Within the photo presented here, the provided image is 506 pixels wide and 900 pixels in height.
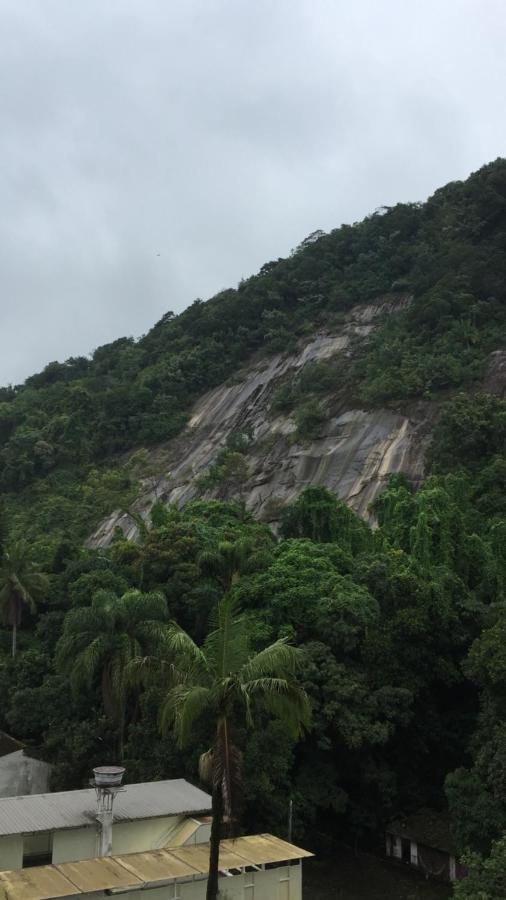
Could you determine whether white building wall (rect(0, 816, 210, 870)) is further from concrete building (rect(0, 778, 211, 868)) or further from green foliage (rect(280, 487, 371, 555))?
green foliage (rect(280, 487, 371, 555))

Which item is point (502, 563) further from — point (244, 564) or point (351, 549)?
point (244, 564)

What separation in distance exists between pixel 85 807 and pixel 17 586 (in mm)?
17587

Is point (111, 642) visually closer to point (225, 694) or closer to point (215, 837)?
point (215, 837)

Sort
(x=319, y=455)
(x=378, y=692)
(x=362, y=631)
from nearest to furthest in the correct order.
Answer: (x=378, y=692) < (x=362, y=631) < (x=319, y=455)

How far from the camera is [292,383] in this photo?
55594mm

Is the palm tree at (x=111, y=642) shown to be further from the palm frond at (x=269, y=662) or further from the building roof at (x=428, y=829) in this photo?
the palm frond at (x=269, y=662)

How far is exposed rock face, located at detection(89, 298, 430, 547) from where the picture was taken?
140 ft

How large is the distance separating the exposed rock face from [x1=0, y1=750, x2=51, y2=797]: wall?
19455 millimetres

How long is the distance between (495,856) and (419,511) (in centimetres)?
1905

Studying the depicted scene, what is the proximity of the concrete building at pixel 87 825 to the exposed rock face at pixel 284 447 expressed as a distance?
24180 mm

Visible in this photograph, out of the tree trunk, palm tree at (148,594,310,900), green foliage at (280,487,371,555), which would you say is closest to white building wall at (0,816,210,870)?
the tree trunk

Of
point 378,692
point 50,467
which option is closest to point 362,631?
point 378,692

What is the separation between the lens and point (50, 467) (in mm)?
62344

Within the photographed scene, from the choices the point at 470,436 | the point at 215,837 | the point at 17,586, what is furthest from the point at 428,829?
the point at 470,436
